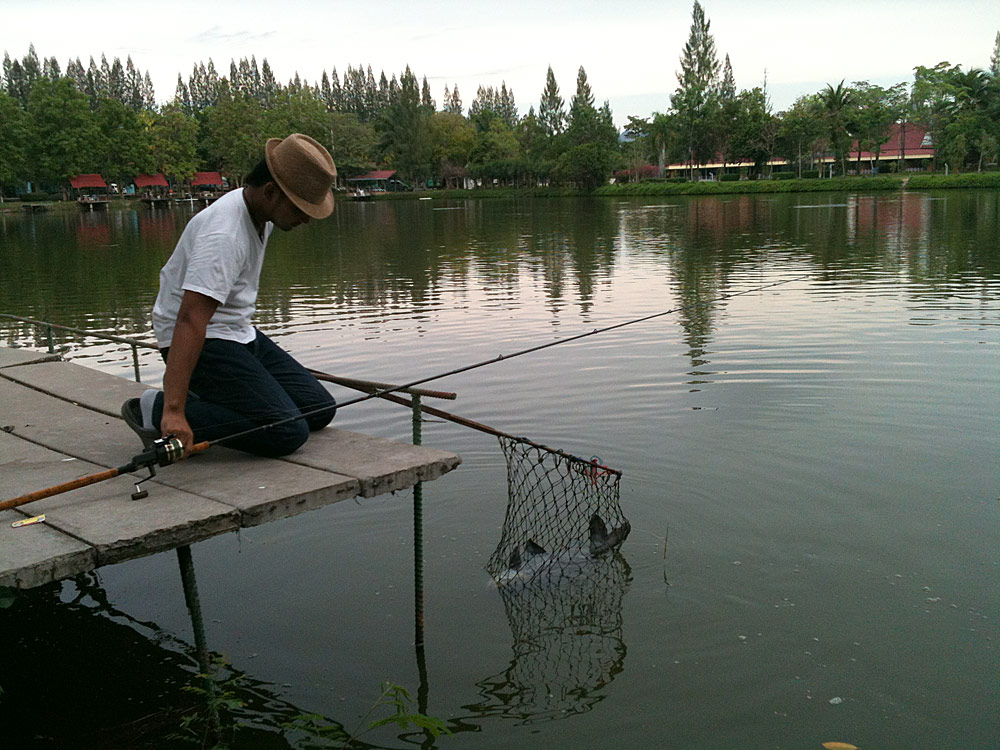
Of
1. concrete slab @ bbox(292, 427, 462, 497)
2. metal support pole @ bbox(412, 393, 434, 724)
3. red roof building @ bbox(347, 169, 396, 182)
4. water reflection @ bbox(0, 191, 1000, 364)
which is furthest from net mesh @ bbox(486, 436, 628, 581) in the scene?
red roof building @ bbox(347, 169, 396, 182)

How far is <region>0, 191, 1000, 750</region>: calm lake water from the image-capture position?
4.03 meters

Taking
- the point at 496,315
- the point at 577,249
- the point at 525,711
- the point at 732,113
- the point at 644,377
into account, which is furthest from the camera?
the point at 732,113

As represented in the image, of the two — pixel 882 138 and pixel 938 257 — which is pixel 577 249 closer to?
pixel 938 257

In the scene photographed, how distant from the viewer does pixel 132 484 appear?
3686 mm

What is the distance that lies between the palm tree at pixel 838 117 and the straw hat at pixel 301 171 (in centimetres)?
8257

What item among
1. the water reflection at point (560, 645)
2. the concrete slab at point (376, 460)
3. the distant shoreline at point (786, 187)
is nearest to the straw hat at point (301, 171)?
the concrete slab at point (376, 460)

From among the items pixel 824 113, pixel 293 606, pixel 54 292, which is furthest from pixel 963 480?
pixel 824 113

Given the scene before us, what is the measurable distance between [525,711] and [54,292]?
59.2 ft

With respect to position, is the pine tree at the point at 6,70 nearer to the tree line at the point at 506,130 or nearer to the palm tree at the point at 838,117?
the tree line at the point at 506,130

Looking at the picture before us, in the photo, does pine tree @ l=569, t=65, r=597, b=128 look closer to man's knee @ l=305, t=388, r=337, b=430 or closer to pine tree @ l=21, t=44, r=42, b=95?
pine tree @ l=21, t=44, r=42, b=95

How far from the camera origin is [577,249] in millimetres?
26547

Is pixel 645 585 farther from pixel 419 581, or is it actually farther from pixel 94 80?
pixel 94 80

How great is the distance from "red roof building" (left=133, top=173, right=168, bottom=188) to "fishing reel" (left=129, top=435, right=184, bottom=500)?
104 meters

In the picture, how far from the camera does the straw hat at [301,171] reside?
3.83 meters
